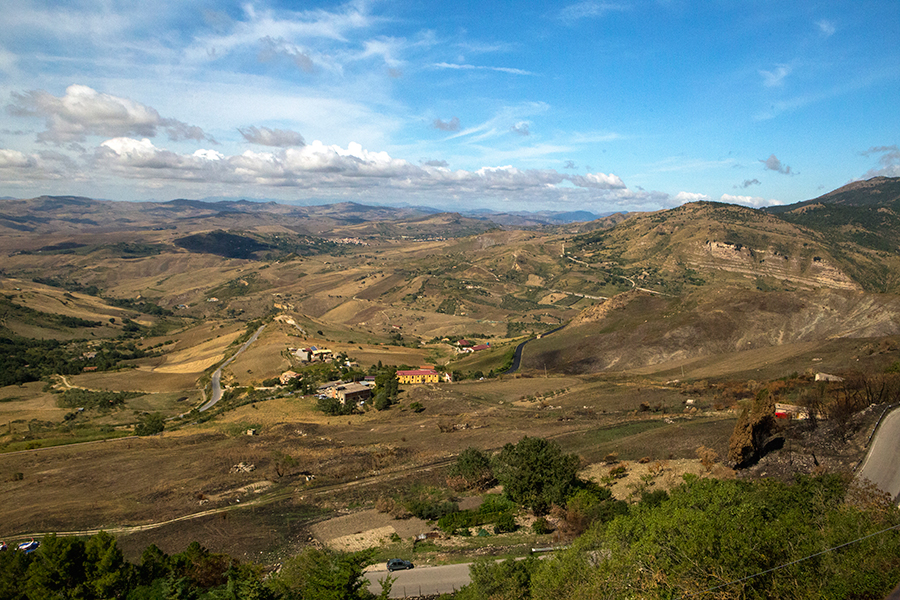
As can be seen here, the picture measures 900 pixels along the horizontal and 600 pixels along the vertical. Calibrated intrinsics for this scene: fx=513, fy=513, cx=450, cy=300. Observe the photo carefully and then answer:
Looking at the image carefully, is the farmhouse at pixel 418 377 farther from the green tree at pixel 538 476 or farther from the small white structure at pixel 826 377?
the small white structure at pixel 826 377

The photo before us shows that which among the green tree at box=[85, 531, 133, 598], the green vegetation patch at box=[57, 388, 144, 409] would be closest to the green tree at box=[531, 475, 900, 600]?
the green tree at box=[85, 531, 133, 598]

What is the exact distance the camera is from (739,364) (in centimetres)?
7594

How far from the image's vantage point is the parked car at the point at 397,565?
95.6 feet

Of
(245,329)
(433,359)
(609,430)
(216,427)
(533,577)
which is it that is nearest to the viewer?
(533,577)

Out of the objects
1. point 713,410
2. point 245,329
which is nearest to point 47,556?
point 713,410

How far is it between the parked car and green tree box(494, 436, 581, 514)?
9.65m

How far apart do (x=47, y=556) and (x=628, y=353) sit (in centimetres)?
9277

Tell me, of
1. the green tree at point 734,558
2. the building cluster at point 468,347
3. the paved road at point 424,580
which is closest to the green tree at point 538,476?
the paved road at point 424,580

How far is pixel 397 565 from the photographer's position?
29.3m

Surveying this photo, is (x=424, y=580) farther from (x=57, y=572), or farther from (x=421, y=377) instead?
(x=421, y=377)

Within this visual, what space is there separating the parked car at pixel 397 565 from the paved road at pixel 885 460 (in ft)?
88.1

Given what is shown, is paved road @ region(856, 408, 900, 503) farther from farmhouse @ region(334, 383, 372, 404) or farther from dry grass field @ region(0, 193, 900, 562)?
farmhouse @ region(334, 383, 372, 404)

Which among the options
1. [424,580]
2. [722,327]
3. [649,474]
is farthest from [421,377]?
[424,580]

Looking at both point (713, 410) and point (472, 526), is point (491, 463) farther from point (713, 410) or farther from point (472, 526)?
point (713, 410)
